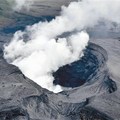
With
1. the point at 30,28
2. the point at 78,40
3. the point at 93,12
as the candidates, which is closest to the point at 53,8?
the point at 93,12

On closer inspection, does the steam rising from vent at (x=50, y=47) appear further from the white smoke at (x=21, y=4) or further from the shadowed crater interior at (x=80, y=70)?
the white smoke at (x=21, y=4)

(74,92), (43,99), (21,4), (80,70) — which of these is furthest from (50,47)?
(21,4)

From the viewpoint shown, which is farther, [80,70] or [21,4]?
[21,4]

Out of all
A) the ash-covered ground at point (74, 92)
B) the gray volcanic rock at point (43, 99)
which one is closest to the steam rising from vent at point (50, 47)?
the ash-covered ground at point (74, 92)

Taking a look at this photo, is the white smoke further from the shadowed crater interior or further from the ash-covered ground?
the shadowed crater interior

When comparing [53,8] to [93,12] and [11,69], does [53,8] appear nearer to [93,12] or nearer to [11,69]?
[93,12]

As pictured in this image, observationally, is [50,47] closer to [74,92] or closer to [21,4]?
[74,92]

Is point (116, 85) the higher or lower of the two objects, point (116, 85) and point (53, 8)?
the higher
